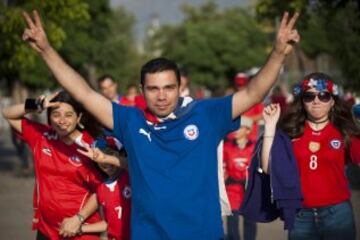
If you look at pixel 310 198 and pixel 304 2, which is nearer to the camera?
pixel 310 198

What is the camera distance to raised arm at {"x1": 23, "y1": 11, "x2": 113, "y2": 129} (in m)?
4.20

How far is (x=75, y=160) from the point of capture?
5.67m

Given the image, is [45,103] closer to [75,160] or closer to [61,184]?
[75,160]

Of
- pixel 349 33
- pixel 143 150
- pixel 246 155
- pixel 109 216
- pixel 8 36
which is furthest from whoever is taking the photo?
pixel 349 33

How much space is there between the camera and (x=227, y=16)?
68875 millimetres

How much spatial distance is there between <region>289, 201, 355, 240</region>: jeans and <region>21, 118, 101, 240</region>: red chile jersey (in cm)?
146

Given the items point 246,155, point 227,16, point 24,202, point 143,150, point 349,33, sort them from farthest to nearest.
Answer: point 227,16
point 349,33
point 24,202
point 246,155
point 143,150

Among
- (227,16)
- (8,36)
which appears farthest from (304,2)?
(227,16)

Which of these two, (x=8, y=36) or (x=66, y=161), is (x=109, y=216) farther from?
(x=8, y=36)

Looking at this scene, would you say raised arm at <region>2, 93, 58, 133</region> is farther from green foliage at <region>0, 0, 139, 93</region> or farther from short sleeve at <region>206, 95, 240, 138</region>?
green foliage at <region>0, 0, 139, 93</region>

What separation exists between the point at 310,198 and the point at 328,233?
0.28 meters

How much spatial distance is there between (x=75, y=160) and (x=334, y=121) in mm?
1906

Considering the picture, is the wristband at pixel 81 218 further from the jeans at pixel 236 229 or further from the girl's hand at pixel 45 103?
the jeans at pixel 236 229

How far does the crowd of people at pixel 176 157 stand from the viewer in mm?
4324
